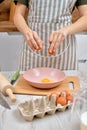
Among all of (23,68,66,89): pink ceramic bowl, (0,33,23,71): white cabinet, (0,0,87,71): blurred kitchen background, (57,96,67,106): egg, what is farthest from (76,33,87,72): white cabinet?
(57,96,67,106): egg

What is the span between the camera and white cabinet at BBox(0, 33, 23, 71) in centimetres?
208

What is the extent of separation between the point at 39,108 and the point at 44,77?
0.36m

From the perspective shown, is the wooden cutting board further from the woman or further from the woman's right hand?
the woman

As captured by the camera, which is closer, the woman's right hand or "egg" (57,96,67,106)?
"egg" (57,96,67,106)

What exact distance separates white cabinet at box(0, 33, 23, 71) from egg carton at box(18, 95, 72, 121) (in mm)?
1158

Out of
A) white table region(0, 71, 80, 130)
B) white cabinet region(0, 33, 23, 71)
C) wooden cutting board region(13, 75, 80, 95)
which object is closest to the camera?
white table region(0, 71, 80, 130)

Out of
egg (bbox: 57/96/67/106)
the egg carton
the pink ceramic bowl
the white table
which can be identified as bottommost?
the white table

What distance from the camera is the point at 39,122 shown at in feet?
2.93

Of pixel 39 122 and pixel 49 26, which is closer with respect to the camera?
pixel 39 122

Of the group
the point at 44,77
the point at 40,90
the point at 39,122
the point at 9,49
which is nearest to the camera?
the point at 39,122

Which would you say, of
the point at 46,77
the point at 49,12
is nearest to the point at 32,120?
the point at 46,77

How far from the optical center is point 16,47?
2090mm

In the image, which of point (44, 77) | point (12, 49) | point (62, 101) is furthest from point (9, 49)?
point (62, 101)

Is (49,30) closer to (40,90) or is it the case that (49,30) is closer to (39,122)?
(40,90)
